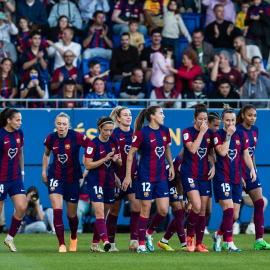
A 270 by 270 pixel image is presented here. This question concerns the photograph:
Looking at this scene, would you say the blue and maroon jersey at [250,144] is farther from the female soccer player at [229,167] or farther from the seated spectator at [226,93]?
the seated spectator at [226,93]

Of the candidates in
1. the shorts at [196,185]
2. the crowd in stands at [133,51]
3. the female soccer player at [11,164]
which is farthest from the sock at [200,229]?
the crowd in stands at [133,51]

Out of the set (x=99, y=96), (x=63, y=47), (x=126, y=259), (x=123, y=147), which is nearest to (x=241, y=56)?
(x=99, y=96)

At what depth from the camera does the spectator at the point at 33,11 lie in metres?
20.7

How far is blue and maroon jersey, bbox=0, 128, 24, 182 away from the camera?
12320 mm

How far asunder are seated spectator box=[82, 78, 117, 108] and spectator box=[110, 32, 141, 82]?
3.81 ft

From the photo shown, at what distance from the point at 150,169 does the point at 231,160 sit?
123cm

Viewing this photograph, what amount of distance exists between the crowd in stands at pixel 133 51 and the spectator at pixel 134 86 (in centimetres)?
2

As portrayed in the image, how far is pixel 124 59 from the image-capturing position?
64.5 ft

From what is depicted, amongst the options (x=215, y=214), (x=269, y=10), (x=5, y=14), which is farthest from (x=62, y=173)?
(x=269, y=10)

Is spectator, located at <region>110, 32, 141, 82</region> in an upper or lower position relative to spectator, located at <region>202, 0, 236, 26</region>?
lower

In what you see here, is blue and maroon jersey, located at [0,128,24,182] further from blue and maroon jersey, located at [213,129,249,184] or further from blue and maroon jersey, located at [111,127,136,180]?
blue and maroon jersey, located at [213,129,249,184]

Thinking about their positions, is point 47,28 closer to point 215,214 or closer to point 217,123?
point 215,214

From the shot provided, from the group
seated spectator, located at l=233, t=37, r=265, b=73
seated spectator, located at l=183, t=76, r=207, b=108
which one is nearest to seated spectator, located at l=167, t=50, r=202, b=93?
seated spectator, located at l=183, t=76, r=207, b=108

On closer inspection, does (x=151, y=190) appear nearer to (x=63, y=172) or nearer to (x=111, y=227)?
(x=111, y=227)
